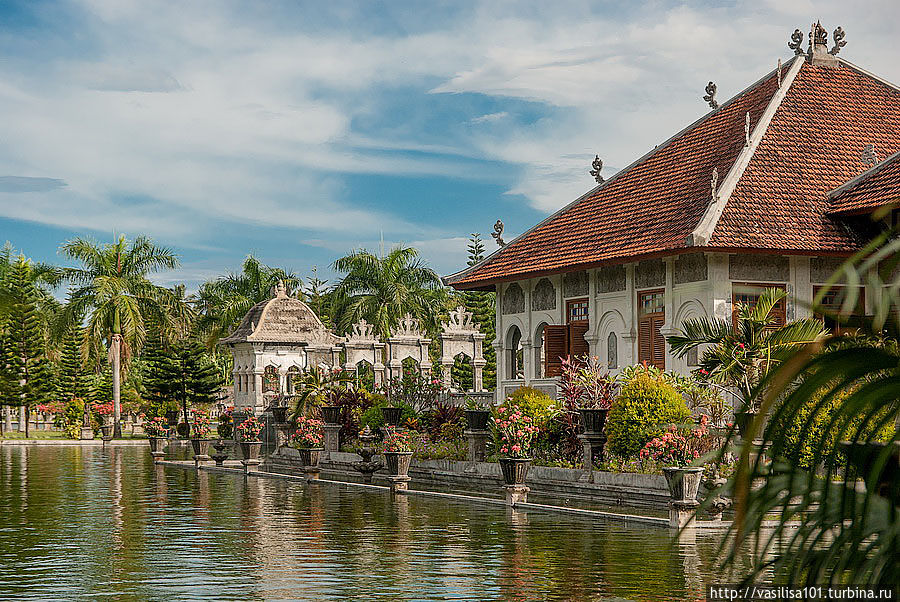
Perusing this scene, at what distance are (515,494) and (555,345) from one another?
24.9ft

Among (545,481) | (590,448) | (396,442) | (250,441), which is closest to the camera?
(590,448)

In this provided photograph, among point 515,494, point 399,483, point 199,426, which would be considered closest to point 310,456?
point 399,483

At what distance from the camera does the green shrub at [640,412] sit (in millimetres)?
18078

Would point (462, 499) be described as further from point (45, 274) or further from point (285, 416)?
point (45, 274)

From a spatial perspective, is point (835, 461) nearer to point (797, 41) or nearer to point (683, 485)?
point (683, 485)

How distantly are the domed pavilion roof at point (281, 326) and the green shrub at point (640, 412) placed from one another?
76.9 feet

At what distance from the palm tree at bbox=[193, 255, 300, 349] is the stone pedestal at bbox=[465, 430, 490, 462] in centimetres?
3108

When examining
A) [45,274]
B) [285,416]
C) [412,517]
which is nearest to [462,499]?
[412,517]

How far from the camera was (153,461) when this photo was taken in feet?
104

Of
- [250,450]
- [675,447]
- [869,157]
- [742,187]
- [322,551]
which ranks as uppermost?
[869,157]

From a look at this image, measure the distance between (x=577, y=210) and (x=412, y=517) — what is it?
40.1 feet

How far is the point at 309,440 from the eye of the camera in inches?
993

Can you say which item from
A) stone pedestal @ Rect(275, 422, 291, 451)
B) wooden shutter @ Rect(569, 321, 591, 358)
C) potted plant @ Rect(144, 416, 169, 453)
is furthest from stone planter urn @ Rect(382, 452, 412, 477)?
potted plant @ Rect(144, 416, 169, 453)

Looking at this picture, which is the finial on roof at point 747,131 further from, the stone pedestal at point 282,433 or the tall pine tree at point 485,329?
the tall pine tree at point 485,329
